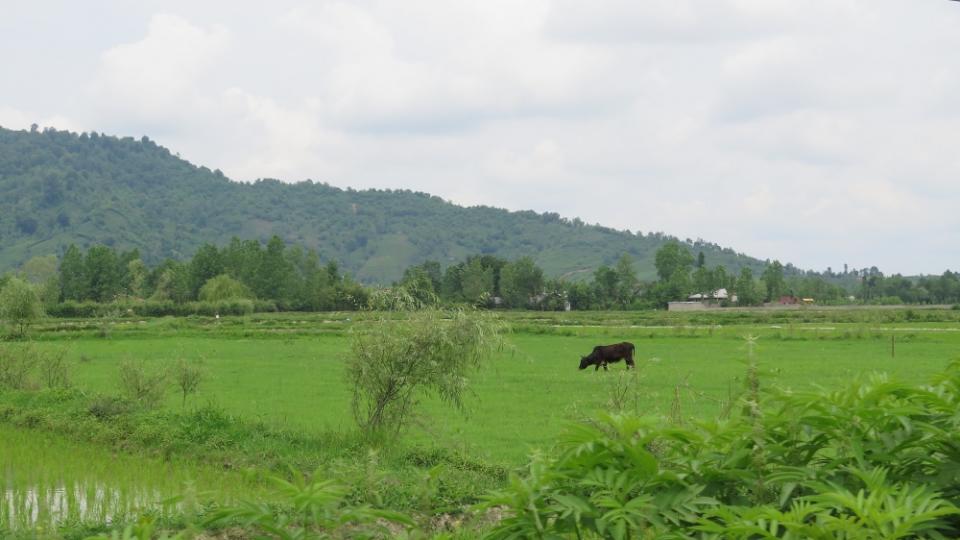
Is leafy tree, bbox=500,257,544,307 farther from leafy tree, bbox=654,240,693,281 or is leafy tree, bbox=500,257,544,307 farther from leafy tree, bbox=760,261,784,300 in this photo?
leafy tree, bbox=760,261,784,300

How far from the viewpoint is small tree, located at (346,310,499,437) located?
14.1 m

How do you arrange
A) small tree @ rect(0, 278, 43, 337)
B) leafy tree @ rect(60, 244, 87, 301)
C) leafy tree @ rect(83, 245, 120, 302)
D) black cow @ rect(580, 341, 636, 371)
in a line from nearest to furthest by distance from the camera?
black cow @ rect(580, 341, 636, 371) < small tree @ rect(0, 278, 43, 337) < leafy tree @ rect(83, 245, 120, 302) < leafy tree @ rect(60, 244, 87, 301)

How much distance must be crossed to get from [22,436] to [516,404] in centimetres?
1128

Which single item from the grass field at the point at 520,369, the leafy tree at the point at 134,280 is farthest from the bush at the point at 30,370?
the leafy tree at the point at 134,280

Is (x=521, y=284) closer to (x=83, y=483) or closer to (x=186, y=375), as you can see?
(x=186, y=375)

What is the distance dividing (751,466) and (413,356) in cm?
1141

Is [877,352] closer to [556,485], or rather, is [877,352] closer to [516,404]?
[516,404]

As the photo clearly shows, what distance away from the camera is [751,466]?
3027mm

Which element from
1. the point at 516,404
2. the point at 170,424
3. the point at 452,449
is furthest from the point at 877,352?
the point at 170,424

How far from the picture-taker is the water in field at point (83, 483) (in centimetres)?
936

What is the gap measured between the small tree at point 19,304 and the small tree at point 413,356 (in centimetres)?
3422

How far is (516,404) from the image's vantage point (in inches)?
886

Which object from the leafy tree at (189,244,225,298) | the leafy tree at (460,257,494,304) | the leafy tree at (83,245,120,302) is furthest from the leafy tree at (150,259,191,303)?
the leafy tree at (460,257,494,304)

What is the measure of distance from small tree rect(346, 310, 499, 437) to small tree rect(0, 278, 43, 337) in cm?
3422
